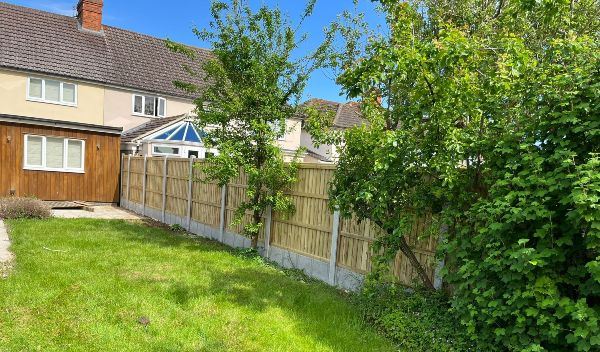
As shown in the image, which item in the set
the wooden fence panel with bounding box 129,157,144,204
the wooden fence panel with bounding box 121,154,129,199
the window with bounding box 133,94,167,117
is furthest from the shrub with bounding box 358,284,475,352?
the window with bounding box 133,94,167,117

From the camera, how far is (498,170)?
4.32 m

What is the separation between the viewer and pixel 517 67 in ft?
14.1

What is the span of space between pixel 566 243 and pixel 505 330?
962 millimetres

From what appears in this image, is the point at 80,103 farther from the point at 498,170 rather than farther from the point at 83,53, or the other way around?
the point at 498,170

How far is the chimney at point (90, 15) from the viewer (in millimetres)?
22438

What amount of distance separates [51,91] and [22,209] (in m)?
9.63

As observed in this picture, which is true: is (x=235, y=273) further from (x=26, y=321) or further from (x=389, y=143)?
(x=389, y=143)

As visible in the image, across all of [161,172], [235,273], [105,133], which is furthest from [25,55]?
[235,273]

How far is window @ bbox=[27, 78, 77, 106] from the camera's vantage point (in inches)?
757

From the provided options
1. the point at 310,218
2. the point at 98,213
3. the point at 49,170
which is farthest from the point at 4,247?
the point at 49,170

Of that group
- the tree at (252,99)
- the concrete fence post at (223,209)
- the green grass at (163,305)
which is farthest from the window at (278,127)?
the green grass at (163,305)

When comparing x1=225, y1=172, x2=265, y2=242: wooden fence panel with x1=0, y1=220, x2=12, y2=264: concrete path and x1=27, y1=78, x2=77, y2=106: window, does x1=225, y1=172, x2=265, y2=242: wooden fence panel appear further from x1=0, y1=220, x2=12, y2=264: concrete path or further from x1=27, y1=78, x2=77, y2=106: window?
x1=27, y1=78, x2=77, y2=106: window

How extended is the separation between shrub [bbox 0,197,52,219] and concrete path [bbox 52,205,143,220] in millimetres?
768

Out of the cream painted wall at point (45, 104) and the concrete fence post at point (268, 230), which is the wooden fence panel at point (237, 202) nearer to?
the concrete fence post at point (268, 230)
